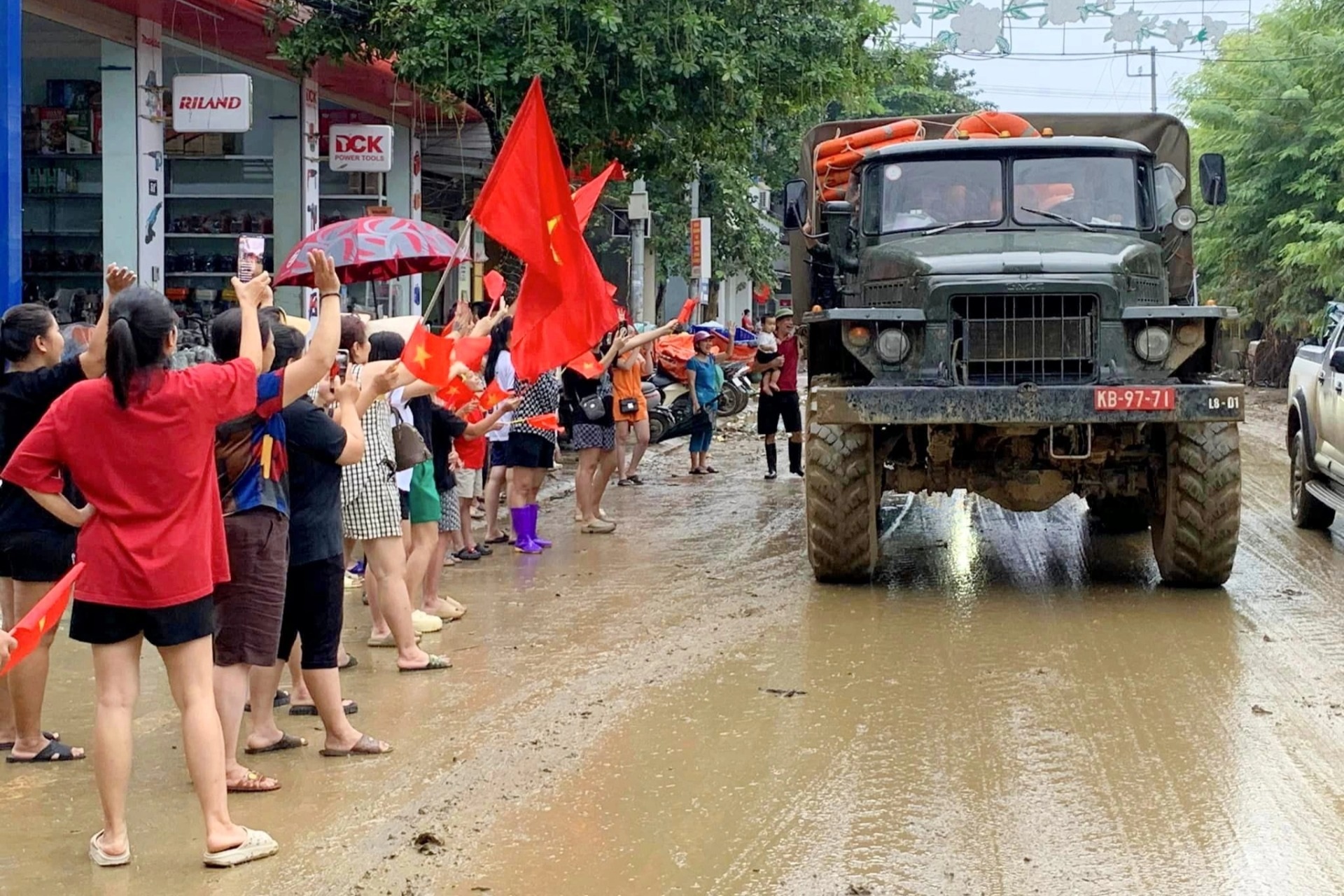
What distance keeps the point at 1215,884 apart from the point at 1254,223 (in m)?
32.9

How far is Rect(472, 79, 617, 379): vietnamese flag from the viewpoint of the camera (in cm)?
799

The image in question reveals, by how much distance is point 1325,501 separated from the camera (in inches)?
473

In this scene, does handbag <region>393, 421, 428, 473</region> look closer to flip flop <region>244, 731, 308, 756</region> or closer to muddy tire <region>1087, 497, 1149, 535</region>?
flip flop <region>244, 731, 308, 756</region>

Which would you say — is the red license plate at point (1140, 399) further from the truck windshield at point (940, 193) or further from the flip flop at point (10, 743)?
the flip flop at point (10, 743)

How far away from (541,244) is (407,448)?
1230 millimetres

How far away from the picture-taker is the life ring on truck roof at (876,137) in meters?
13.0

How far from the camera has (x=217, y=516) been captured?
5324 millimetres

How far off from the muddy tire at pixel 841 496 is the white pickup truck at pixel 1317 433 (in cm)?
377

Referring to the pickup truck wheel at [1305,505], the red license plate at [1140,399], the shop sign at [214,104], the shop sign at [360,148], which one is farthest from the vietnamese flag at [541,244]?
the shop sign at [360,148]

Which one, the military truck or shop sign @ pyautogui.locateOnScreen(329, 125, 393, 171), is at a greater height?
shop sign @ pyautogui.locateOnScreen(329, 125, 393, 171)

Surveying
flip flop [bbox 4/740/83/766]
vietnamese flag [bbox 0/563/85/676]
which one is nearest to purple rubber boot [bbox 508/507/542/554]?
flip flop [bbox 4/740/83/766]

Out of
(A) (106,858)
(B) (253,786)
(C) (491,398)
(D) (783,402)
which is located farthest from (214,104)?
(A) (106,858)

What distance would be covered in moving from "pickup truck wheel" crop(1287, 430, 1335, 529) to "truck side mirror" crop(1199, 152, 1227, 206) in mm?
2537

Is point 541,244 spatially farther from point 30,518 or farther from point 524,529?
point 524,529
